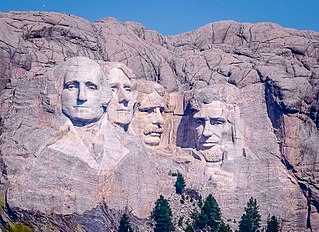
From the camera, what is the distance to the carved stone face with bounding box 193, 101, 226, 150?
4728 cm

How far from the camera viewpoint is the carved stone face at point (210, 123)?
155 ft

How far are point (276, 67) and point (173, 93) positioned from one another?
713 cm

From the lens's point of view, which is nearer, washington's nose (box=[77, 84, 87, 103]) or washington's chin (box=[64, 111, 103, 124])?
washington's nose (box=[77, 84, 87, 103])

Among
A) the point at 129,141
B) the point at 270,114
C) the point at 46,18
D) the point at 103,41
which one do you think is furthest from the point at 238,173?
the point at 46,18

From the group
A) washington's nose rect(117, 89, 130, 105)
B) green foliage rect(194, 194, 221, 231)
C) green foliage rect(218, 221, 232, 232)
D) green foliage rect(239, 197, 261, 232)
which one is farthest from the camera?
washington's nose rect(117, 89, 130, 105)

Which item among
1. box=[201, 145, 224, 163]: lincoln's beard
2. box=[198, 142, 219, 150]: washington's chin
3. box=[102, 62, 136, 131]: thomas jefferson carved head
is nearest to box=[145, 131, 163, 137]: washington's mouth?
box=[102, 62, 136, 131]: thomas jefferson carved head

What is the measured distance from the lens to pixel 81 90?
141 ft

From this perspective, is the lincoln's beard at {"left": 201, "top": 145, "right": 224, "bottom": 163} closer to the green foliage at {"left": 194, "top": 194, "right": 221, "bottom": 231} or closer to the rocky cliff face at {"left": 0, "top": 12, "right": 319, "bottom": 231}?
the rocky cliff face at {"left": 0, "top": 12, "right": 319, "bottom": 231}

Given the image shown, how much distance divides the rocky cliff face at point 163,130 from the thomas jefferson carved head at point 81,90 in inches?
26.4

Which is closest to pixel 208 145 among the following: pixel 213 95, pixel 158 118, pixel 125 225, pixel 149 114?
pixel 213 95

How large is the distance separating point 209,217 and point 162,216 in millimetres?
3165

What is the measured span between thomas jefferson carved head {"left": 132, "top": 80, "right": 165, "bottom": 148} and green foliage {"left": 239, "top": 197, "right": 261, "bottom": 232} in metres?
7.38

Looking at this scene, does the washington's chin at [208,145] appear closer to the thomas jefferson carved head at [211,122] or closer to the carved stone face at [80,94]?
the thomas jefferson carved head at [211,122]

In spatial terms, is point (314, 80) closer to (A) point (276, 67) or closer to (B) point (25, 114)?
(A) point (276, 67)
